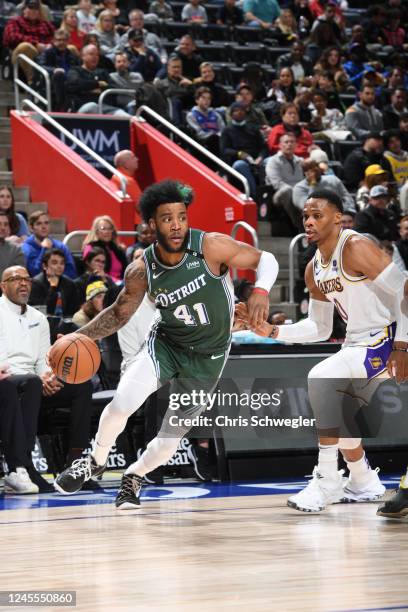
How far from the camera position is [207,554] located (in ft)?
17.6

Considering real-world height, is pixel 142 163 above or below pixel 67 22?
below

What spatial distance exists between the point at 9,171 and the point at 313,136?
4488 mm

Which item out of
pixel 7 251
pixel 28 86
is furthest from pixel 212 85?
pixel 7 251

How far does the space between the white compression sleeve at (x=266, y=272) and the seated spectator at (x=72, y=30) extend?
9.95 meters

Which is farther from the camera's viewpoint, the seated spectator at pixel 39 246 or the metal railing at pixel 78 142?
the metal railing at pixel 78 142

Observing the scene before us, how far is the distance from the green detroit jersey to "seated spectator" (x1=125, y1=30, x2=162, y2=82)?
1018 centimetres

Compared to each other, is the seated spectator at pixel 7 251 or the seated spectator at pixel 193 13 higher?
the seated spectator at pixel 193 13

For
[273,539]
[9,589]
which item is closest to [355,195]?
[273,539]

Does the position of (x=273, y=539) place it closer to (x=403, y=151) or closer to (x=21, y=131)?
(x=21, y=131)

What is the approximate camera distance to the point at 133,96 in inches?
635

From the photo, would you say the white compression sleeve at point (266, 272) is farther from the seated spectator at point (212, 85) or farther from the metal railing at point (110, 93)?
the seated spectator at point (212, 85)

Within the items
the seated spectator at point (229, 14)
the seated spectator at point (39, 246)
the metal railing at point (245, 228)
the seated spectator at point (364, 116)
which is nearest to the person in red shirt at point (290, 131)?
the seated spectator at point (364, 116)

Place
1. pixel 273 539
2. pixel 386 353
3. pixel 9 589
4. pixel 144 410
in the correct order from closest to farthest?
pixel 9 589 < pixel 273 539 < pixel 386 353 < pixel 144 410

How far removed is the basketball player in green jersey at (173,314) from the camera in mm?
6707
